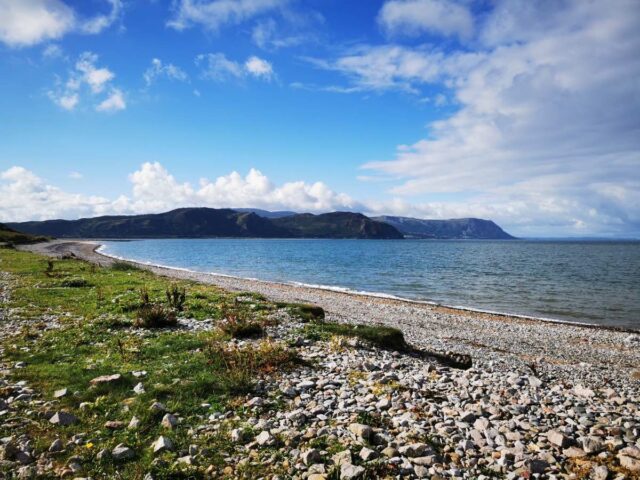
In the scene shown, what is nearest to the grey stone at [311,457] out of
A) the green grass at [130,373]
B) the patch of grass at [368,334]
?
the green grass at [130,373]

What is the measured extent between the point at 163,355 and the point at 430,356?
36.1ft

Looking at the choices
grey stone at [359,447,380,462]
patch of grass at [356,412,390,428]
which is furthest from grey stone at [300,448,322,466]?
patch of grass at [356,412,390,428]

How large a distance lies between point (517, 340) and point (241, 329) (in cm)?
2037

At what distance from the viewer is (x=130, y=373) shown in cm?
1136

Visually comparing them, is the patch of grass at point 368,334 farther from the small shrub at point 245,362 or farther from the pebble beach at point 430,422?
the small shrub at point 245,362

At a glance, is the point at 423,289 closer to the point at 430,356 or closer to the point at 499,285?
the point at 499,285

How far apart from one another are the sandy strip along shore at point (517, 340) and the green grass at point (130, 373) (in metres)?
11.3

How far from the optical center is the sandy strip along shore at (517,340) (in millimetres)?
19250

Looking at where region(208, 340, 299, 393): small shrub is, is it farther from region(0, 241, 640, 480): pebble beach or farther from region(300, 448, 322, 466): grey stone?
region(300, 448, 322, 466): grey stone

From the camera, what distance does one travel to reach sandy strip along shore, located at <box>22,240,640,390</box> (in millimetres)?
19250

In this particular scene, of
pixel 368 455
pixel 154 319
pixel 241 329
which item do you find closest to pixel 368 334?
pixel 241 329

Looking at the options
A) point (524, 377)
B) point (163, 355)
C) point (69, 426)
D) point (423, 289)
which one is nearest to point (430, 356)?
point (524, 377)

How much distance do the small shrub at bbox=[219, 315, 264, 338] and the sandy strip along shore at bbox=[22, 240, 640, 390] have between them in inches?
350

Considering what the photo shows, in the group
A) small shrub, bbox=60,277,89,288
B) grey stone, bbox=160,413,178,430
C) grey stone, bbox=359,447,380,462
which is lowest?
small shrub, bbox=60,277,89,288
